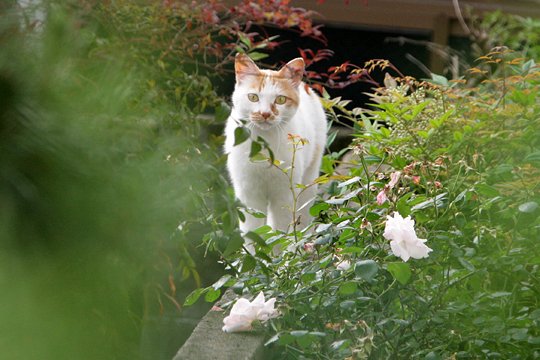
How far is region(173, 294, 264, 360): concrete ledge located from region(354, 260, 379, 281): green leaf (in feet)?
1.06

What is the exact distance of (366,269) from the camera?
5.78 ft

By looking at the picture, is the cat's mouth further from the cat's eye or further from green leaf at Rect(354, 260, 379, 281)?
green leaf at Rect(354, 260, 379, 281)

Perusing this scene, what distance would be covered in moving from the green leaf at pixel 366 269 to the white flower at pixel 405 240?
62 millimetres

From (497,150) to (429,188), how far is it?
497 mm

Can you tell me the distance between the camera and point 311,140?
3264 mm

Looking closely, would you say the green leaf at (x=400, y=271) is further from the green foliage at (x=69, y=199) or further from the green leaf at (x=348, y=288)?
the green foliage at (x=69, y=199)

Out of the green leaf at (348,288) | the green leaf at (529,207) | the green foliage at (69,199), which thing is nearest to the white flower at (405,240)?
the green leaf at (348,288)

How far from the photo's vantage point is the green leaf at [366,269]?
1748mm

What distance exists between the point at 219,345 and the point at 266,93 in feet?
4.66

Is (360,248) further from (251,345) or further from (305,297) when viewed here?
(251,345)

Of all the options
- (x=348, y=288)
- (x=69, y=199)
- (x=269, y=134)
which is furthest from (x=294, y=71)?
(x=69, y=199)

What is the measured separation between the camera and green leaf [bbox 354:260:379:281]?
1.75 meters

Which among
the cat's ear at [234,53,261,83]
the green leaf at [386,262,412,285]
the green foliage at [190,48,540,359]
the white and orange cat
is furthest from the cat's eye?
the green leaf at [386,262,412,285]

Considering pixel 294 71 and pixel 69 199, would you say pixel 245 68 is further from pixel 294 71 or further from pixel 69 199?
pixel 69 199
